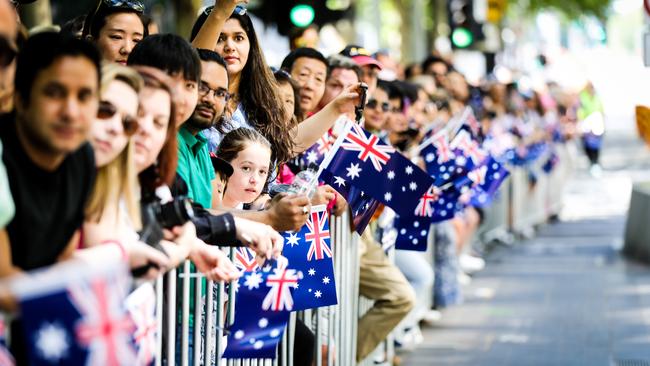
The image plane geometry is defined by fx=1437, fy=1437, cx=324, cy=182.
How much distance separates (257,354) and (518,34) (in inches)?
1991

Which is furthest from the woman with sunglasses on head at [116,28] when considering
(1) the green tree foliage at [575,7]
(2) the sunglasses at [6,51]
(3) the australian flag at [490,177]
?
(1) the green tree foliage at [575,7]

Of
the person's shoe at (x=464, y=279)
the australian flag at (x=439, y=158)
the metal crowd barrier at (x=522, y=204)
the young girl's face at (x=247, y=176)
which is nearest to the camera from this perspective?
the young girl's face at (x=247, y=176)

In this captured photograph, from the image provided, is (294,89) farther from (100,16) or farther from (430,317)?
(430,317)

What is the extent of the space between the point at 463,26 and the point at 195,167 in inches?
769

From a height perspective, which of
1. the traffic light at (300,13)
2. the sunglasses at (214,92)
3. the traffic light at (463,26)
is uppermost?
the traffic light at (463,26)

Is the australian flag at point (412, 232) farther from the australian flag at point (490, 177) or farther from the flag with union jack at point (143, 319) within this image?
the flag with union jack at point (143, 319)

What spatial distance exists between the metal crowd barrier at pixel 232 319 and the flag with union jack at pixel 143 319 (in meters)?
0.26

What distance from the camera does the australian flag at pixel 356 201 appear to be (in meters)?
7.14

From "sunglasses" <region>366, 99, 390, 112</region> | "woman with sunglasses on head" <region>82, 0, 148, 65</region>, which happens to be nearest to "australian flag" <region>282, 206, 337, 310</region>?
"woman with sunglasses on head" <region>82, 0, 148, 65</region>

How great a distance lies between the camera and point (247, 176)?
6.20m

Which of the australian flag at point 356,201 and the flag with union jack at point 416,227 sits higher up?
the australian flag at point 356,201

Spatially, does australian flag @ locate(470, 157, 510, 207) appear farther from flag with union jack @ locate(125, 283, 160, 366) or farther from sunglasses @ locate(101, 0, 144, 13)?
flag with union jack @ locate(125, 283, 160, 366)

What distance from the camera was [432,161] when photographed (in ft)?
32.0

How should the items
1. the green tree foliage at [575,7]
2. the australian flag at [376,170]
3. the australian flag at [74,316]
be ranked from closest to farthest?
the australian flag at [74,316] < the australian flag at [376,170] < the green tree foliage at [575,7]
